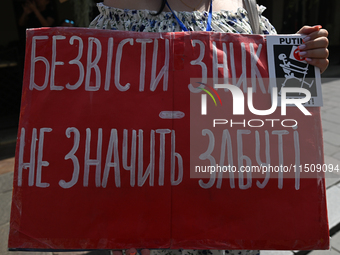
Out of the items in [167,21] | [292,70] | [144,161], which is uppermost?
[167,21]

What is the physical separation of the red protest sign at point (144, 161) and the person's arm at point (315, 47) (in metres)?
0.18

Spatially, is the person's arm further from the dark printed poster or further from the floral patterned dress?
the floral patterned dress

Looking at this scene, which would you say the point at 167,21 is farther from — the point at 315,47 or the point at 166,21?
the point at 315,47

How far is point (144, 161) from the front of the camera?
0.96 m

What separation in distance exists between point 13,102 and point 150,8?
14.2 ft

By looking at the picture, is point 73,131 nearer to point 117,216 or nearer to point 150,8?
point 117,216

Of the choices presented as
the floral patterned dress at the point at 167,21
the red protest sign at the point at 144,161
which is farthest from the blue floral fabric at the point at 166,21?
the red protest sign at the point at 144,161

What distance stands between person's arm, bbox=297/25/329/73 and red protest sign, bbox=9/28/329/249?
18 cm

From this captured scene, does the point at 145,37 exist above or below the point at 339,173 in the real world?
above

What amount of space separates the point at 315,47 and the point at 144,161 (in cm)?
72

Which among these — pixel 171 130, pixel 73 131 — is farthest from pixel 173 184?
pixel 73 131

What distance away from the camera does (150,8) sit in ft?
3.39

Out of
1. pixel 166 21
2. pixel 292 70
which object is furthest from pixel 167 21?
pixel 292 70

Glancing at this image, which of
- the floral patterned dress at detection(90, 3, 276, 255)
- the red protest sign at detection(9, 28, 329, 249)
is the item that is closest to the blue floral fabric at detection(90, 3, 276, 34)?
the floral patterned dress at detection(90, 3, 276, 255)
